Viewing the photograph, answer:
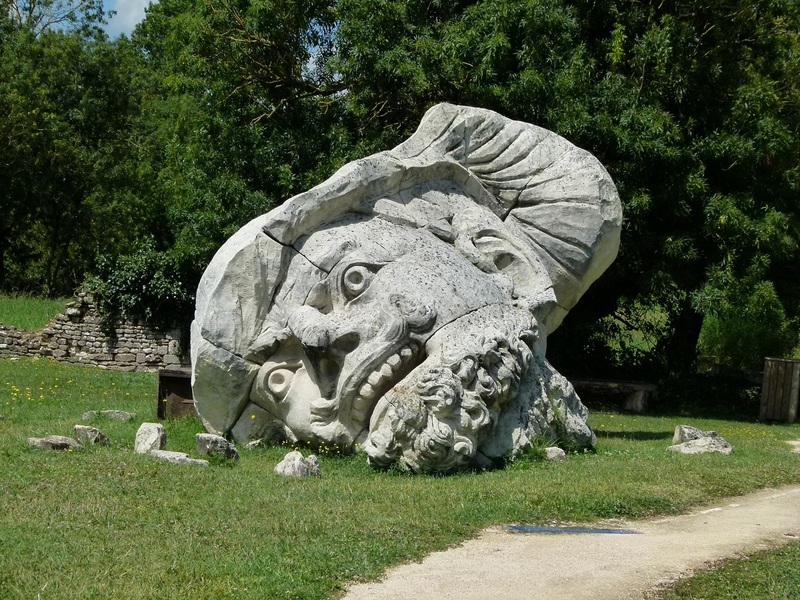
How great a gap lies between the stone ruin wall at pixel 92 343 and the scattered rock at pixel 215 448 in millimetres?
13531

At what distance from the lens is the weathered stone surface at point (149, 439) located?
31.6ft

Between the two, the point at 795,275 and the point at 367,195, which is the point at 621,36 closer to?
the point at 795,275

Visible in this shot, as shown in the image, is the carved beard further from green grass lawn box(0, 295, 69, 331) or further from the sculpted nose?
green grass lawn box(0, 295, 69, 331)

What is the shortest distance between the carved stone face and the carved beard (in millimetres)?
254

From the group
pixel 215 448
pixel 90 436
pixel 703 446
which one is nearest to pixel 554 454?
pixel 703 446

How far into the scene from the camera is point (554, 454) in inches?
407

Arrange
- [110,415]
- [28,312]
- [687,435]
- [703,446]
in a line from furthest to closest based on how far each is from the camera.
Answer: [28,312]
[110,415]
[687,435]
[703,446]

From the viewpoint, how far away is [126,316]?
23.2 meters

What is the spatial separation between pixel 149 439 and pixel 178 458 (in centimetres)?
69

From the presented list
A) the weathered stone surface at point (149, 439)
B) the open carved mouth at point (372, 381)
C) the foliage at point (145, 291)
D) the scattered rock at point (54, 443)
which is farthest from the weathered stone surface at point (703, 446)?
the foliage at point (145, 291)

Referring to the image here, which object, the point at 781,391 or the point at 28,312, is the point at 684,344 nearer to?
the point at 781,391

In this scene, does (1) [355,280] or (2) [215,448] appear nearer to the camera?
(2) [215,448]

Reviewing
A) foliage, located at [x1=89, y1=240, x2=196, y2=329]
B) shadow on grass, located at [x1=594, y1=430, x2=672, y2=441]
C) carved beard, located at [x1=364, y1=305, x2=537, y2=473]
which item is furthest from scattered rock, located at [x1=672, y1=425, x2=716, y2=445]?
foliage, located at [x1=89, y1=240, x2=196, y2=329]

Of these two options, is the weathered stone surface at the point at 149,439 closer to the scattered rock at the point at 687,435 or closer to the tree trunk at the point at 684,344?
the scattered rock at the point at 687,435
